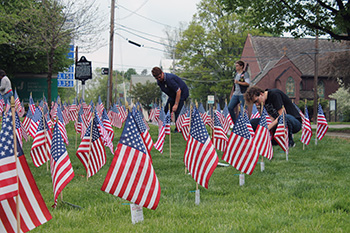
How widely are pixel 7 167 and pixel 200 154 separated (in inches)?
103

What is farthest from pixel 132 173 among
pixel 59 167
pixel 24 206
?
pixel 59 167

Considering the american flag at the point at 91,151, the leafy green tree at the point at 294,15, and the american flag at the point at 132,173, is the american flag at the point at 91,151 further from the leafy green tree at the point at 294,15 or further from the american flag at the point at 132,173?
the leafy green tree at the point at 294,15

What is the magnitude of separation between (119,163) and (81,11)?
67.3 ft

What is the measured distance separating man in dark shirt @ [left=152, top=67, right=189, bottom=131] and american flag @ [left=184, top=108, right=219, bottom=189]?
555cm

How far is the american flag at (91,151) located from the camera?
650 cm

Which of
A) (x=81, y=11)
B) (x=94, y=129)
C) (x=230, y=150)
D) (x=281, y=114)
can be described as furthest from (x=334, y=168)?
(x=81, y=11)

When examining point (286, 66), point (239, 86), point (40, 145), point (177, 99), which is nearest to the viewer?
point (40, 145)

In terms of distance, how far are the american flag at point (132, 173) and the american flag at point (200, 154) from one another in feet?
3.68

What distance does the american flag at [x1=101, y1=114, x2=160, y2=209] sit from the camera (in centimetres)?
408

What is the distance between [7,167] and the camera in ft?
10.7

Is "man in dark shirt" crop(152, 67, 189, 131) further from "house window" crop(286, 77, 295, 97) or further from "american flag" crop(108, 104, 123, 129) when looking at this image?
"house window" crop(286, 77, 295, 97)

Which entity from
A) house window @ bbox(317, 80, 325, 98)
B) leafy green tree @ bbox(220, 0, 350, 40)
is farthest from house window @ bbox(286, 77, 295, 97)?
leafy green tree @ bbox(220, 0, 350, 40)

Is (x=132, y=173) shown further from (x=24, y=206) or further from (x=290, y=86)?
(x=290, y=86)

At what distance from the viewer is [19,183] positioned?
138 inches
